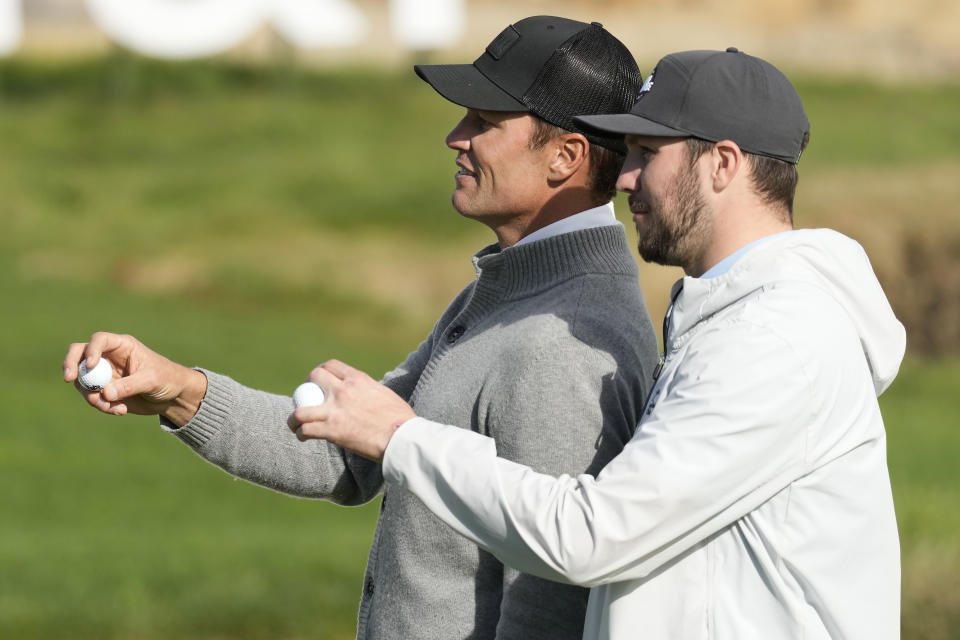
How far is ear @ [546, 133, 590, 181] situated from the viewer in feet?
9.32

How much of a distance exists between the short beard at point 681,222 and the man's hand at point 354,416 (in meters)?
0.50

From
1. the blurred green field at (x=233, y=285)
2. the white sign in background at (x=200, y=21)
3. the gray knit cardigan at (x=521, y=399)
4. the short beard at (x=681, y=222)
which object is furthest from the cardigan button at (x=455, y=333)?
the white sign in background at (x=200, y=21)

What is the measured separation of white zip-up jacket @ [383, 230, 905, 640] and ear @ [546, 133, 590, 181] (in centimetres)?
54

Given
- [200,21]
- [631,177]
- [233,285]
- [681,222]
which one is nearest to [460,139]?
[631,177]

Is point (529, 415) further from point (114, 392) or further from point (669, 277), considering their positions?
point (669, 277)

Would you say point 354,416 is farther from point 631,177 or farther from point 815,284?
point 815,284

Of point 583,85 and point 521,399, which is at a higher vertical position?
point 583,85

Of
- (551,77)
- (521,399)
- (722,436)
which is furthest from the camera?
(551,77)

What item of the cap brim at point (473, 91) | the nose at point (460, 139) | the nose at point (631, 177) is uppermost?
the cap brim at point (473, 91)

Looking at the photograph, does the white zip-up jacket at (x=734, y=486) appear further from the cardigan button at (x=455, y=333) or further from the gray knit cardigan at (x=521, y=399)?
the cardigan button at (x=455, y=333)

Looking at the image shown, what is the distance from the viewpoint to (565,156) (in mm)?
2857

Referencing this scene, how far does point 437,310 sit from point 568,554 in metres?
19.3

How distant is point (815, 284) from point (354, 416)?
2.57ft

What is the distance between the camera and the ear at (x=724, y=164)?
7.91ft
